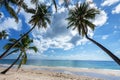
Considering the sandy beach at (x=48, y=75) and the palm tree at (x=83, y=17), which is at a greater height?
the palm tree at (x=83, y=17)

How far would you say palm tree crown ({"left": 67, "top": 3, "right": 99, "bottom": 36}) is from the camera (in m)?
21.5

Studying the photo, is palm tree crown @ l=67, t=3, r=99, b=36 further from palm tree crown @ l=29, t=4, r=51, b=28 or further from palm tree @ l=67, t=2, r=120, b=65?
palm tree crown @ l=29, t=4, r=51, b=28

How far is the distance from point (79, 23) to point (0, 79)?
10252mm

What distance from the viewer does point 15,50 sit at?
26.4m

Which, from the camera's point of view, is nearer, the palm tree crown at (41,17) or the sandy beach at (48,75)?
the sandy beach at (48,75)

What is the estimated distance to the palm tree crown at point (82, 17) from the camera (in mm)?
21453

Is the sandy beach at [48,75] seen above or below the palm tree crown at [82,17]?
below

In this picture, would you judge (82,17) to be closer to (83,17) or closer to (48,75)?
(83,17)

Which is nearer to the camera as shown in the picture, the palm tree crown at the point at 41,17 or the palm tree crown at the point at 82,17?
the palm tree crown at the point at 82,17

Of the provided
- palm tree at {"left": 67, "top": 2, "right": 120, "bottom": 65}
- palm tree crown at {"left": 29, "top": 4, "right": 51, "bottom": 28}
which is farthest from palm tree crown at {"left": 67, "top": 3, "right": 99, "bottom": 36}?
palm tree crown at {"left": 29, "top": 4, "right": 51, "bottom": 28}

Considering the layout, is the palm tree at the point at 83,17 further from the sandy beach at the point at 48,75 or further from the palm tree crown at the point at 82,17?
the sandy beach at the point at 48,75

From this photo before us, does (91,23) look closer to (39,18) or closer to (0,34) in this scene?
(39,18)

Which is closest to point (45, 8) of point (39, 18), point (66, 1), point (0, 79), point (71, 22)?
point (39, 18)

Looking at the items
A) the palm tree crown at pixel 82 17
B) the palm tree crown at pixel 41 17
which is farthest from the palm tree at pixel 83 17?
the palm tree crown at pixel 41 17
